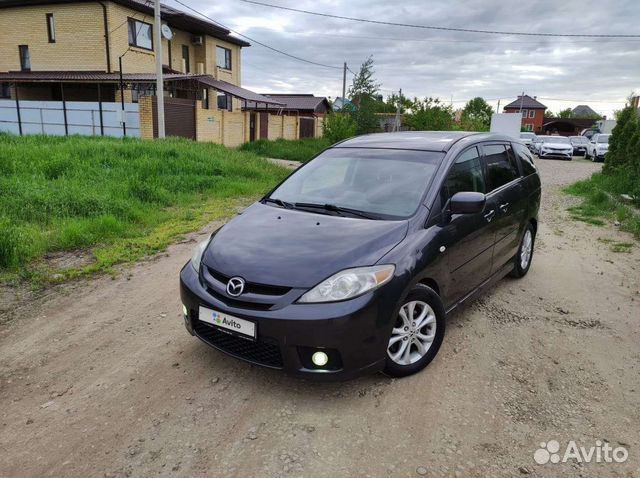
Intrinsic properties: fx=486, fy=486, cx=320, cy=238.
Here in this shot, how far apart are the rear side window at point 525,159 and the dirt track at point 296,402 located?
168 centimetres

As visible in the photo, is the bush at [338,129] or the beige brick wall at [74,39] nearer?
the bush at [338,129]

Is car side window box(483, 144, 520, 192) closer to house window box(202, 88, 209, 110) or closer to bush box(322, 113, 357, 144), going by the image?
bush box(322, 113, 357, 144)

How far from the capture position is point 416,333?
3.32 metres

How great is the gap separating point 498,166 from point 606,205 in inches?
269

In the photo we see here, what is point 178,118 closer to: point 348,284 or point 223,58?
point 223,58

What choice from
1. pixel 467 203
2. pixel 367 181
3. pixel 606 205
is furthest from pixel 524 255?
pixel 606 205

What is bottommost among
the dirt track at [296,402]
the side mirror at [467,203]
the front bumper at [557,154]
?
the dirt track at [296,402]

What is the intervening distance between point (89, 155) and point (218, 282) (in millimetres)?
10202

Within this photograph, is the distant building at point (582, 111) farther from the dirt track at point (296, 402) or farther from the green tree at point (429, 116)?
the dirt track at point (296, 402)

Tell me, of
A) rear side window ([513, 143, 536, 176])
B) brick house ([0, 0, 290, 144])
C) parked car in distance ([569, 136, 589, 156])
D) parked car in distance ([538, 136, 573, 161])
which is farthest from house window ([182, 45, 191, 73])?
rear side window ([513, 143, 536, 176])

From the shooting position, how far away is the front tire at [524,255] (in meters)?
5.31

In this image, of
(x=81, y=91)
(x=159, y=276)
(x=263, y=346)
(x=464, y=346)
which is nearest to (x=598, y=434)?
(x=464, y=346)

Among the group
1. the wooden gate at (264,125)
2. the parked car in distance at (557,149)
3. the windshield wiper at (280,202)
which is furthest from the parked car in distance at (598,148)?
the windshield wiper at (280,202)

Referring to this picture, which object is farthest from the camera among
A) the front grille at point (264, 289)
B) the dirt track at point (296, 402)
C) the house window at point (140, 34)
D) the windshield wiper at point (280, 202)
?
the house window at point (140, 34)
